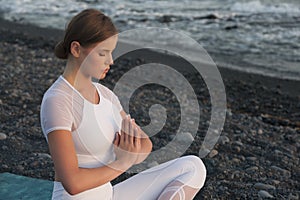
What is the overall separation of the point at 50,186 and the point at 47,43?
8.24 meters

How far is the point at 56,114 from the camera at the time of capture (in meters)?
2.67

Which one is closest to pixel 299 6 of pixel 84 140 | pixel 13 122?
pixel 13 122

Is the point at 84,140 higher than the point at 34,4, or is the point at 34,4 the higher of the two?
the point at 84,140

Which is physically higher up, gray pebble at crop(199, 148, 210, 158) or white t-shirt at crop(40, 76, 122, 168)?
white t-shirt at crop(40, 76, 122, 168)

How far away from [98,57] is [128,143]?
45 cm

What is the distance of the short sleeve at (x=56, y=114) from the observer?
8.70 ft

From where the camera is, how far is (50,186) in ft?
14.6

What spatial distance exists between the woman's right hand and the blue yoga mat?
1.50m

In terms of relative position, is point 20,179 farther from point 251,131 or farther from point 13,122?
point 251,131

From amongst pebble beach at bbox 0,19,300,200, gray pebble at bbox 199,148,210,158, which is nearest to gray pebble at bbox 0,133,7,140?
pebble beach at bbox 0,19,300,200

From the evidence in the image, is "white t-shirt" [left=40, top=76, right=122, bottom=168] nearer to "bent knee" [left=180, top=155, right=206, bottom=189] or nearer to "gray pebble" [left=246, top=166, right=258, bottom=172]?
"bent knee" [left=180, top=155, right=206, bottom=189]

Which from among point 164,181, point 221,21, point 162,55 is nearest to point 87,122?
point 164,181

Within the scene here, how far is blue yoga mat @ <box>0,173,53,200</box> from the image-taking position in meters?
4.20

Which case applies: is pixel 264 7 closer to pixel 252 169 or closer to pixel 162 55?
pixel 162 55
